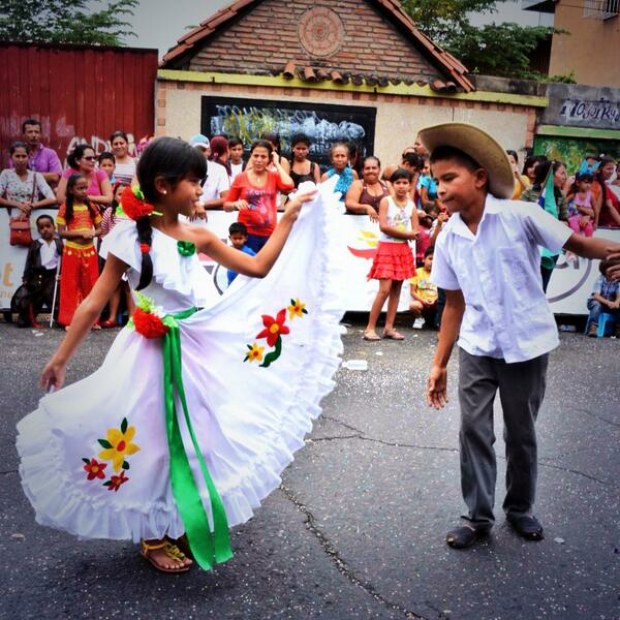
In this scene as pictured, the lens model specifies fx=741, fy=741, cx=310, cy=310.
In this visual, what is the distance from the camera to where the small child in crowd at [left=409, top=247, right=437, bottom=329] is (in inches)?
Result: 350

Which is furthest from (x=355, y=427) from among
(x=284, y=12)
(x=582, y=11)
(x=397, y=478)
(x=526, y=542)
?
(x=582, y=11)

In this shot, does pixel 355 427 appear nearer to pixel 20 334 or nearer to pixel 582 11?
pixel 20 334

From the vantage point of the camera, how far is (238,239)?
7.81 metres

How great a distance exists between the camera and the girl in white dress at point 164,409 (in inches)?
116

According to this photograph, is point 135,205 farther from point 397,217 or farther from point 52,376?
point 397,217

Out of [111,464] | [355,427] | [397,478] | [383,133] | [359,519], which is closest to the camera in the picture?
[111,464]

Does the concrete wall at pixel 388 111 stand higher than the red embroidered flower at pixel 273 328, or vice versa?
the concrete wall at pixel 388 111

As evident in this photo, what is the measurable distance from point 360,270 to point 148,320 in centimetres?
609

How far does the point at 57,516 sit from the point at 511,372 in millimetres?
2026

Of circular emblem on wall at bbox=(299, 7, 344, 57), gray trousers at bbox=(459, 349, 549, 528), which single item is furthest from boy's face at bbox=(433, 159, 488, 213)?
circular emblem on wall at bbox=(299, 7, 344, 57)

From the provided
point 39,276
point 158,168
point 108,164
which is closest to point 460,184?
point 158,168

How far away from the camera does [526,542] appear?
3.49m

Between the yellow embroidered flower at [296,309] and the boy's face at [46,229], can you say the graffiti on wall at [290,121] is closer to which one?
the boy's face at [46,229]

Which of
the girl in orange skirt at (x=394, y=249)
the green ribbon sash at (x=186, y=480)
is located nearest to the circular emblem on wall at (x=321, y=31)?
the girl in orange skirt at (x=394, y=249)
